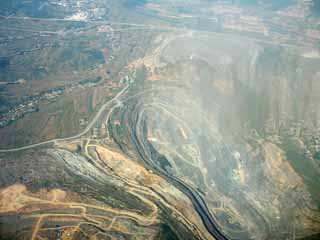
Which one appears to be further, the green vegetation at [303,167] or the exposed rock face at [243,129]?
the green vegetation at [303,167]

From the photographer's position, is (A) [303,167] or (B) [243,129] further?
(B) [243,129]

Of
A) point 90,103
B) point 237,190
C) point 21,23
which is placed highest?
point 21,23

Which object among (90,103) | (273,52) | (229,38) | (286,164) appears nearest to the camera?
(286,164)

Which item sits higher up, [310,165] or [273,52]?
[273,52]

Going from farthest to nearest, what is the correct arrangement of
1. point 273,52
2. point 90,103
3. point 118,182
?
point 273,52
point 90,103
point 118,182

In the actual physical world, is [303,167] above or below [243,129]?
below

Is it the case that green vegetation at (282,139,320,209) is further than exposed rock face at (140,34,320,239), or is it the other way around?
green vegetation at (282,139,320,209)

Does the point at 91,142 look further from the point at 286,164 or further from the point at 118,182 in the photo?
the point at 286,164

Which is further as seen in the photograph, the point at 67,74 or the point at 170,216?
the point at 67,74

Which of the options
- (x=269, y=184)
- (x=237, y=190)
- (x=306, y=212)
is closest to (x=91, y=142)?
(x=237, y=190)
